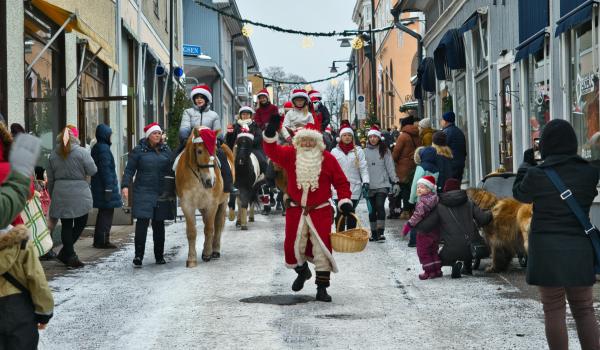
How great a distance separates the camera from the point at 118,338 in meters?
8.09

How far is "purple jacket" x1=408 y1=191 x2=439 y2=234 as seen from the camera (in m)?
11.9

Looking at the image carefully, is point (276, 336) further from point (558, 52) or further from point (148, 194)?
point (558, 52)

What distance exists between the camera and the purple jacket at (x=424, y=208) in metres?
11.9

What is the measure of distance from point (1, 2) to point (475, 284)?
24.7 feet

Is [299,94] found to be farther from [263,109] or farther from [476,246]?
[263,109]

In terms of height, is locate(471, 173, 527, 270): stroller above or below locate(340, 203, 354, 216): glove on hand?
above

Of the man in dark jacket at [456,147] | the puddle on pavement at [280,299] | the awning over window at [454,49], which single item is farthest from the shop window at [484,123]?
the puddle on pavement at [280,299]

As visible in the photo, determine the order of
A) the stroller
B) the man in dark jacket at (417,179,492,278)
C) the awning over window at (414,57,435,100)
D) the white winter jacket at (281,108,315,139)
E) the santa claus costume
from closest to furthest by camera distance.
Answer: the santa claus costume
the man in dark jacket at (417,179,492,278)
the stroller
the white winter jacket at (281,108,315,139)
the awning over window at (414,57,435,100)

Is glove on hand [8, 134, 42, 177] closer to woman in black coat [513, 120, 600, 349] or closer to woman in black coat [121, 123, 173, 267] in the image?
woman in black coat [513, 120, 600, 349]

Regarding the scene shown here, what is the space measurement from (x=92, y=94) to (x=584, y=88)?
37.7ft

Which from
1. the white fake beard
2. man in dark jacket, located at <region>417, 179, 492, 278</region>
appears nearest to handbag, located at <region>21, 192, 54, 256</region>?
the white fake beard

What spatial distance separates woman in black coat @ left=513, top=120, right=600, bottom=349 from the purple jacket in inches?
200

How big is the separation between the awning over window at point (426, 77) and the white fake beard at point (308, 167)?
18.4 metres

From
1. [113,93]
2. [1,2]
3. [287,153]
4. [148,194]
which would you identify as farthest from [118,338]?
[113,93]
